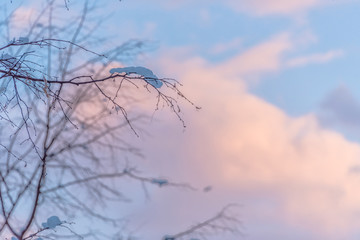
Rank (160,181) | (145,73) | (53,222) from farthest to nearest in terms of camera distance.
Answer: (160,181), (53,222), (145,73)

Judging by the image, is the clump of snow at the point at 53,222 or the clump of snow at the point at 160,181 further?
the clump of snow at the point at 160,181

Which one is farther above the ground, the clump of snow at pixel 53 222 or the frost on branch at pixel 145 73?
the frost on branch at pixel 145 73

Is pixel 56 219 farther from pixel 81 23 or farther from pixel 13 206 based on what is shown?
pixel 81 23

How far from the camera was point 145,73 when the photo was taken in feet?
Result: 15.7

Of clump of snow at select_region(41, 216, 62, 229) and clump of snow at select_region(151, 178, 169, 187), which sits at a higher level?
clump of snow at select_region(151, 178, 169, 187)

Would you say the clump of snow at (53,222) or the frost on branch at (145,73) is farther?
the clump of snow at (53,222)

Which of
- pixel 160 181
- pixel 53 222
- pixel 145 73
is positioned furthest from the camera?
pixel 160 181

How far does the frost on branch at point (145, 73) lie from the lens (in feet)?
15.6

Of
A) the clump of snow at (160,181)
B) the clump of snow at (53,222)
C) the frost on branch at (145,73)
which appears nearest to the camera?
the frost on branch at (145,73)

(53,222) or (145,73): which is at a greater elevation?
(145,73)

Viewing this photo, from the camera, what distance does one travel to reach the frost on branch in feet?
15.6

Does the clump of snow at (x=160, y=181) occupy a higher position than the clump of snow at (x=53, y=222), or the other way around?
the clump of snow at (x=160, y=181)

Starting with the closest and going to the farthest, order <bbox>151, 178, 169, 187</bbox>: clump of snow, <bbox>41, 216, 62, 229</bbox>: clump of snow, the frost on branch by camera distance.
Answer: the frost on branch < <bbox>41, 216, 62, 229</bbox>: clump of snow < <bbox>151, 178, 169, 187</bbox>: clump of snow

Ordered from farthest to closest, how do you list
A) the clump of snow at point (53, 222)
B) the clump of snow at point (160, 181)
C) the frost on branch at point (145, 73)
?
the clump of snow at point (160, 181), the clump of snow at point (53, 222), the frost on branch at point (145, 73)
